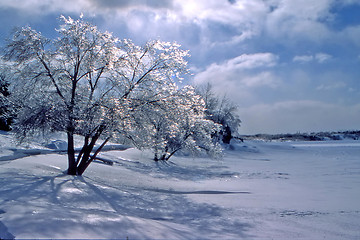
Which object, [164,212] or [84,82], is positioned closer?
[164,212]

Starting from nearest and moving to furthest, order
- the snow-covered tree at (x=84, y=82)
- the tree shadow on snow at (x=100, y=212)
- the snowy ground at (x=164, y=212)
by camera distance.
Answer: the tree shadow on snow at (x=100, y=212) < the snowy ground at (x=164, y=212) < the snow-covered tree at (x=84, y=82)

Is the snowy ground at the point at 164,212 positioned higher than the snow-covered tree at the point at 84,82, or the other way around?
the snow-covered tree at the point at 84,82

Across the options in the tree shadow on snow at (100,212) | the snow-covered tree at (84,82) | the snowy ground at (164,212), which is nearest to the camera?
the tree shadow on snow at (100,212)

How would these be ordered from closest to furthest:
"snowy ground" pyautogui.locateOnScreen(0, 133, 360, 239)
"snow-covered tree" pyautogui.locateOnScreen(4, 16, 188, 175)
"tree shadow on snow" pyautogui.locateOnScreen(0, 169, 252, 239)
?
"tree shadow on snow" pyautogui.locateOnScreen(0, 169, 252, 239) → "snowy ground" pyautogui.locateOnScreen(0, 133, 360, 239) → "snow-covered tree" pyautogui.locateOnScreen(4, 16, 188, 175)

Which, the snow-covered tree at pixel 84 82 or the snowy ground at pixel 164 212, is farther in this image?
the snow-covered tree at pixel 84 82

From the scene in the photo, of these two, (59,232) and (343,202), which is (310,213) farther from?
(59,232)

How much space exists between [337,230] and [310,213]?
1703 millimetres

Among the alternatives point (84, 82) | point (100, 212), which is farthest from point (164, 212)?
point (84, 82)

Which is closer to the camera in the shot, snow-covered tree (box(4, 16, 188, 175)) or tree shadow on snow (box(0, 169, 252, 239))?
tree shadow on snow (box(0, 169, 252, 239))

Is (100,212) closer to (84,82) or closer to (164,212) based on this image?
(164,212)

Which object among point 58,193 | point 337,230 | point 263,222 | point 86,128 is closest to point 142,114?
point 86,128

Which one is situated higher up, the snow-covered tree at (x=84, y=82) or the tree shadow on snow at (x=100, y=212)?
the snow-covered tree at (x=84, y=82)

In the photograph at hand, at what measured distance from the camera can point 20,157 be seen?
1536 centimetres

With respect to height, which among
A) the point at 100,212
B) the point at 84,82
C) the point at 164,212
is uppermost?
the point at 84,82
